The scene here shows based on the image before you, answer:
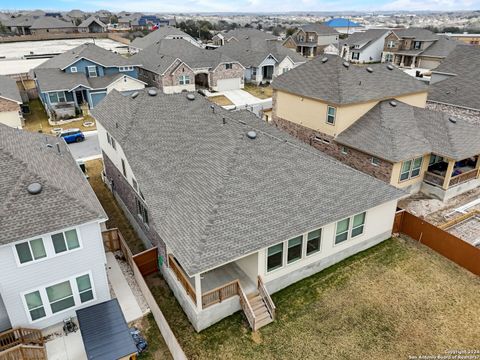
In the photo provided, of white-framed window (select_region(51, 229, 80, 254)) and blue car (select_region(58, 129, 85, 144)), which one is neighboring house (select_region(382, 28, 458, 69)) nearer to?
blue car (select_region(58, 129, 85, 144))

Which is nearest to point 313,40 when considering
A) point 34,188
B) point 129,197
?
point 129,197

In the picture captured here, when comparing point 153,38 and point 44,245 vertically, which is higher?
point 153,38

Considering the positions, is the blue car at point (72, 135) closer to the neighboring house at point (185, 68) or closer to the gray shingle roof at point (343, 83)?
the neighboring house at point (185, 68)

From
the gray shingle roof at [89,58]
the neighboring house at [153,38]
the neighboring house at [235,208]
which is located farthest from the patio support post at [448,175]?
the neighboring house at [153,38]

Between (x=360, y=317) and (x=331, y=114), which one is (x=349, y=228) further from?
(x=331, y=114)

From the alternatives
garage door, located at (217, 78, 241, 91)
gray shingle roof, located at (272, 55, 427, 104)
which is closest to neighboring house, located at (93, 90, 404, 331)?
gray shingle roof, located at (272, 55, 427, 104)

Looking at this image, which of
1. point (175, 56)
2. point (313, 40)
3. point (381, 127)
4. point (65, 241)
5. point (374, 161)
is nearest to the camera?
point (65, 241)

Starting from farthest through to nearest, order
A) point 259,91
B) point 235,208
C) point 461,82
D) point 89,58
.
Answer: point 259,91, point 89,58, point 461,82, point 235,208
